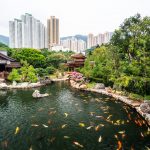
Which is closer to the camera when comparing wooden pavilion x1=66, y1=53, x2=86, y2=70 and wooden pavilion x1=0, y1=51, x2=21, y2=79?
wooden pavilion x1=0, y1=51, x2=21, y2=79

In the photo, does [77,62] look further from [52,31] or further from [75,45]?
[75,45]

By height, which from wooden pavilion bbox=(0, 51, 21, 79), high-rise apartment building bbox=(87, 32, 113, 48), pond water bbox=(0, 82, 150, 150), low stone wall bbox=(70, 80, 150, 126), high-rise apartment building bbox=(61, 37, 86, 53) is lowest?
pond water bbox=(0, 82, 150, 150)

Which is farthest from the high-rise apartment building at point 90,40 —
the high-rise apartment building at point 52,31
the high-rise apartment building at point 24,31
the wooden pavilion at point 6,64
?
the wooden pavilion at point 6,64

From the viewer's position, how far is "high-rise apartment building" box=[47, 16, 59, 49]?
139 metres

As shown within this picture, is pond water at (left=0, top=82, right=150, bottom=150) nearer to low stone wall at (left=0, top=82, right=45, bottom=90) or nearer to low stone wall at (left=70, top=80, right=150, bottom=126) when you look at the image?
low stone wall at (left=70, top=80, right=150, bottom=126)

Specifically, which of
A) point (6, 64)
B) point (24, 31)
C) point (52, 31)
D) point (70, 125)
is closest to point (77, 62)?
point (6, 64)

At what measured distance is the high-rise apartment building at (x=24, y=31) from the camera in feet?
415

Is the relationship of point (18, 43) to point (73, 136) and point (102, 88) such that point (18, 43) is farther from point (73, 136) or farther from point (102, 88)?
point (73, 136)

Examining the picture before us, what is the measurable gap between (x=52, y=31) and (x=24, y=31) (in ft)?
74.7

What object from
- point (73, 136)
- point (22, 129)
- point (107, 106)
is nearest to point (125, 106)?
point (107, 106)

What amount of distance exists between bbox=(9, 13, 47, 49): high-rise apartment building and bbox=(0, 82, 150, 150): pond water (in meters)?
110

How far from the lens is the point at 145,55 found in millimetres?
21703

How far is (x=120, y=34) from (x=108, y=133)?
1987cm

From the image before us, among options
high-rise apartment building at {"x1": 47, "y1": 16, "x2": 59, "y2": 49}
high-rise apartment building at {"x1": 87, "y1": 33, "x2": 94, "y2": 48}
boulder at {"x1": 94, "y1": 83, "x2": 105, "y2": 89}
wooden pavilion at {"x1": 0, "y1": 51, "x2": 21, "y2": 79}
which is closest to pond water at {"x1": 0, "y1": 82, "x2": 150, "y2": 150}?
boulder at {"x1": 94, "y1": 83, "x2": 105, "y2": 89}
